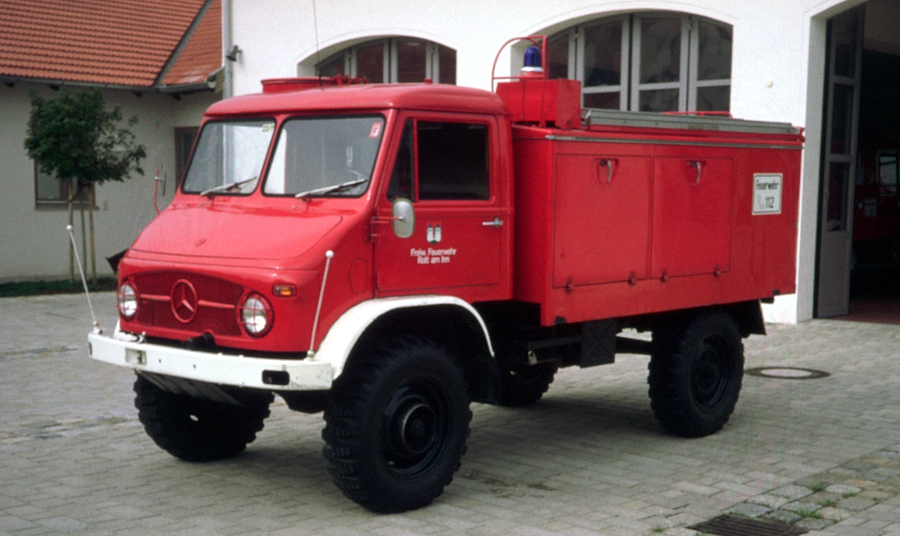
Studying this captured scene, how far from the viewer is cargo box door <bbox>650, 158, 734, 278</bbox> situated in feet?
22.9

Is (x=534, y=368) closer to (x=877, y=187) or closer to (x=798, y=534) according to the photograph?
(x=798, y=534)

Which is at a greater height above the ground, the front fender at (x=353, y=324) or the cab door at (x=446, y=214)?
the cab door at (x=446, y=214)

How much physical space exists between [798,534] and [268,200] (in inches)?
129

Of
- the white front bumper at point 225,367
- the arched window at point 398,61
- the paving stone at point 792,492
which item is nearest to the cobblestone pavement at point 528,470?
the paving stone at point 792,492

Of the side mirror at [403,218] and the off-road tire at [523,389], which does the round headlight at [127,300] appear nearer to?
the side mirror at [403,218]

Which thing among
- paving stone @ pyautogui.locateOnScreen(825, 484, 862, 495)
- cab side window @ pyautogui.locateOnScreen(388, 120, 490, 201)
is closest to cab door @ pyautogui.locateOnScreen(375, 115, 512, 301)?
cab side window @ pyautogui.locateOnScreen(388, 120, 490, 201)

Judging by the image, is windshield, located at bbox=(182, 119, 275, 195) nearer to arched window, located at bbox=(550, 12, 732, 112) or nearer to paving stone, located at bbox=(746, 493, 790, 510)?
paving stone, located at bbox=(746, 493, 790, 510)

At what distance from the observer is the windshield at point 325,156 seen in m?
5.69

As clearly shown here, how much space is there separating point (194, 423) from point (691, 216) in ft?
11.5

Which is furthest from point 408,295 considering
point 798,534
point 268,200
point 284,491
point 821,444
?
point 821,444

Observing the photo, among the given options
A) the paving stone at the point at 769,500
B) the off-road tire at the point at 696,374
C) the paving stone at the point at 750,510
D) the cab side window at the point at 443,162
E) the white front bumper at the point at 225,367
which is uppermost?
the cab side window at the point at 443,162

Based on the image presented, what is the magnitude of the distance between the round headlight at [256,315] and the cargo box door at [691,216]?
280 centimetres

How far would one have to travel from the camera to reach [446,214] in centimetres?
590

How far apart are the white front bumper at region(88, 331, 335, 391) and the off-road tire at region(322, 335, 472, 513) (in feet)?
1.03
